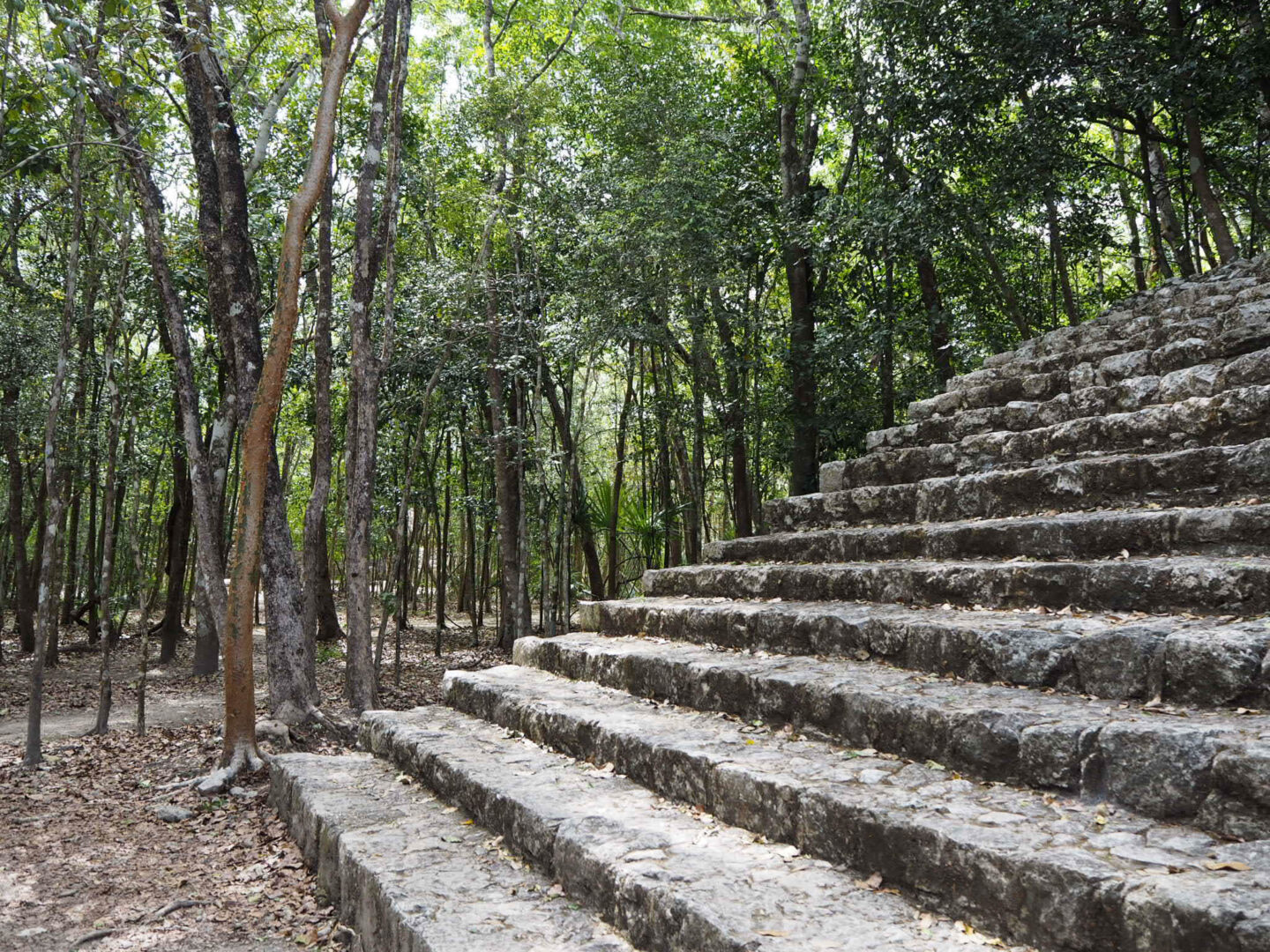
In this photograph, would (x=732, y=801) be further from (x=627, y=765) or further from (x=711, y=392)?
(x=711, y=392)

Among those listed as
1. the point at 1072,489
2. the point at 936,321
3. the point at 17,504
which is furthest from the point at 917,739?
the point at 17,504

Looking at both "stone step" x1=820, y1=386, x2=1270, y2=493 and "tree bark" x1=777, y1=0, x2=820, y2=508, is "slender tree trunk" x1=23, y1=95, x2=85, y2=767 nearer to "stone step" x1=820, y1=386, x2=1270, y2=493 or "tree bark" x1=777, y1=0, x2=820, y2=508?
"stone step" x1=820, y1=386, x2=1270, y2=493

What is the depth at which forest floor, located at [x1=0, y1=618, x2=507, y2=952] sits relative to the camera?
3322 mm

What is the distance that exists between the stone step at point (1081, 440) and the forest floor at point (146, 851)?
410 centimetres

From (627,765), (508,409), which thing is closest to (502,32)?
(508,409)

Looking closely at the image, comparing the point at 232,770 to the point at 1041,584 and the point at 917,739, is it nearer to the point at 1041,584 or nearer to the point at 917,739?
the point at 917,739

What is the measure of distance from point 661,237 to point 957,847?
772cm

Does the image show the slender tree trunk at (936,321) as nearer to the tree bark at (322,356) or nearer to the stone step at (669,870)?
the tree bark at (322,356)

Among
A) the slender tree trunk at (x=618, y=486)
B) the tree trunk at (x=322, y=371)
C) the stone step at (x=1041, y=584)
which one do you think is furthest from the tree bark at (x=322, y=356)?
the slender tree trunk at (x=618, y=486)

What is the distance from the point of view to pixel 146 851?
14.3ft

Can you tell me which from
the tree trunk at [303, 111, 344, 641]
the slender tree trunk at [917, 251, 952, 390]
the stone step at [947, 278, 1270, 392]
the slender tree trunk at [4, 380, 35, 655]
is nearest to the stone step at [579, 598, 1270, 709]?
the stone step at [947, 278, 1270, 392]

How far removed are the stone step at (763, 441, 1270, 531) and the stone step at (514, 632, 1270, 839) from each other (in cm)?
145

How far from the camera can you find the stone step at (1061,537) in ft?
9.70

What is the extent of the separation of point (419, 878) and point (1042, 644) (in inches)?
85.3
